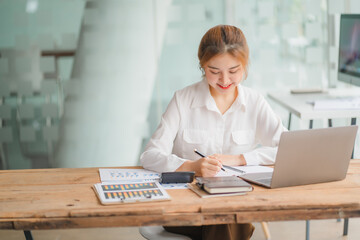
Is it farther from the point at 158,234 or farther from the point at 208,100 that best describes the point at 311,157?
the point at 208,100

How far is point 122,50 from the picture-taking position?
4.30m

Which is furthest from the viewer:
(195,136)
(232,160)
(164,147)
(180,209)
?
(195,136)

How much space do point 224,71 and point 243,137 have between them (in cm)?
35

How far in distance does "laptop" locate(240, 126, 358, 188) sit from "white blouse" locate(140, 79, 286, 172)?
487mm

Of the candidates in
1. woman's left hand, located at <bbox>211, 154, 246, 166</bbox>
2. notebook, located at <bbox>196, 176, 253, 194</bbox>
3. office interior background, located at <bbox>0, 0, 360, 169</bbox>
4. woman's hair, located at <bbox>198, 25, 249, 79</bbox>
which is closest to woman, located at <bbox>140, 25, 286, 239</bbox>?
woman's hair, located at <bbox>198, 25, 249, 79</bbox>

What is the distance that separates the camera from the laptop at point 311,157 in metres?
1.70

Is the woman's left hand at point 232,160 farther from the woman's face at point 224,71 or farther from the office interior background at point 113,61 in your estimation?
the office interior background at point 113,61

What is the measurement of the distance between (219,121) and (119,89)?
2.09 metres

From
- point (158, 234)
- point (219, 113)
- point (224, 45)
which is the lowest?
point (158, 234)

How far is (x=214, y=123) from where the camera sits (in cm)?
236

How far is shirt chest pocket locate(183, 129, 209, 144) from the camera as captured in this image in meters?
2.33

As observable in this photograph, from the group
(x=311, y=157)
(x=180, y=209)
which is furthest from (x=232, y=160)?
(x=180, y=209)

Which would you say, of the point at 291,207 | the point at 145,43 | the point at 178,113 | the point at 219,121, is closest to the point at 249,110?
the point at 219,121

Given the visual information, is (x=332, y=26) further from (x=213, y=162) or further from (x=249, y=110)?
(x=213, y=162)
